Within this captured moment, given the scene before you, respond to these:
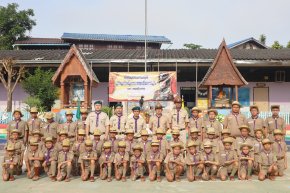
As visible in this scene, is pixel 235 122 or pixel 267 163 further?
pixel 235 122

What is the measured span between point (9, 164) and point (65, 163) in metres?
1.29

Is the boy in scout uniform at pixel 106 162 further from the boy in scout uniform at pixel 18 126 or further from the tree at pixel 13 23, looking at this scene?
the tree at pixel 13 23

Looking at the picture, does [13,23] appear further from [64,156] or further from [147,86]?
[64,156]

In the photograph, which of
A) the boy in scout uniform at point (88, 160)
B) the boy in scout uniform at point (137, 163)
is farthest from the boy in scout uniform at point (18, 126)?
the boy in scout uniform at point (137, 163)

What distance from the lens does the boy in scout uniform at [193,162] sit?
802cm

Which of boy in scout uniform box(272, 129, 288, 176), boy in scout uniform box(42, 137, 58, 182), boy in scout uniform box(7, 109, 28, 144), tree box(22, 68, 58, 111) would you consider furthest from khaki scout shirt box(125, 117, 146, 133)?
tree box(22, 68, 58, 111)

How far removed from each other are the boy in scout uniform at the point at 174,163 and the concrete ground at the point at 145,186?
20 centimetres

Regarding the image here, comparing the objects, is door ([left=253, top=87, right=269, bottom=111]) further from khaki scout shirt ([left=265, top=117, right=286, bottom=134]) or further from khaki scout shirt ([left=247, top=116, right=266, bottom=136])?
khaki scout shirt ([left=247, top=116, right=266, bottom=136])

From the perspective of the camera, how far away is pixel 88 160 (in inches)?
325

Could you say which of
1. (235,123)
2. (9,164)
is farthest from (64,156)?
(235,123)

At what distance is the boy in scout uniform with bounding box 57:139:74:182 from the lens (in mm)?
8102

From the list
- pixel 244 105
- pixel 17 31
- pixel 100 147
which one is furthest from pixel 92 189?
pixel 17 31

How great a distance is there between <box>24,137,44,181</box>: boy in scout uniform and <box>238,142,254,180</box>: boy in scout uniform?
4580 mm

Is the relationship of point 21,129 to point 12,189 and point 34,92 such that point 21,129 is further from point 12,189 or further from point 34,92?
point 34,92
